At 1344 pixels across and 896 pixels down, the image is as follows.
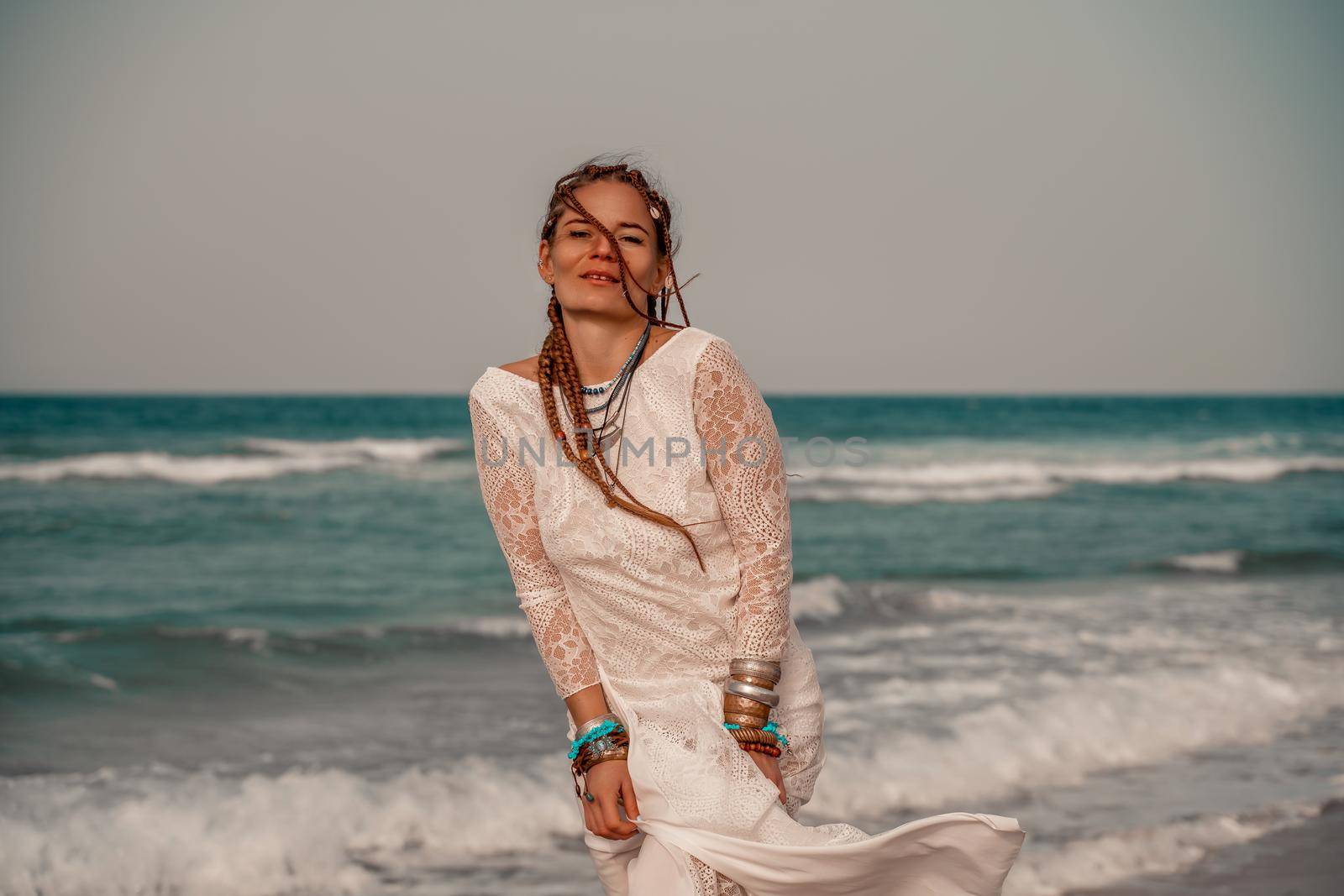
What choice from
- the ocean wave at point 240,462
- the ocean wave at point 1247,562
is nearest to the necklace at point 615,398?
the ocean wave at point 1247,562

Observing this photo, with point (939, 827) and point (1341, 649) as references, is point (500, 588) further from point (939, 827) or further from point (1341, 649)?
point (939, 827)

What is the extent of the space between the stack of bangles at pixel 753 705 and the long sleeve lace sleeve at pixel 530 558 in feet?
1.00

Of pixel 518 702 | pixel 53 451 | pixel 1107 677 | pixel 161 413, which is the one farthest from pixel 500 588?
pixel 161 413

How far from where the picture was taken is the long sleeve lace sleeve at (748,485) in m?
2.04

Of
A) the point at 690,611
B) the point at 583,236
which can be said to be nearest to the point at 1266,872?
the point at 690,611

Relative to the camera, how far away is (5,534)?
40.1 feet

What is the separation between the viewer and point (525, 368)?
2.19m

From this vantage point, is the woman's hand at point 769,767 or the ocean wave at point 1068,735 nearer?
the woman's hand at point 769,767

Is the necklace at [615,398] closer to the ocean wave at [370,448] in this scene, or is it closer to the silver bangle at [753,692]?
the silver bangle at [753,692]

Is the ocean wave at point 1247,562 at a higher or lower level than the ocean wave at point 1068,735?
lower

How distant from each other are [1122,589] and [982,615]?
1.92 m

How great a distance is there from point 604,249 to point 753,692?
853 mm

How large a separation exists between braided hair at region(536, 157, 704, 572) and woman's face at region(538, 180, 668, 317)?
0.04 feet

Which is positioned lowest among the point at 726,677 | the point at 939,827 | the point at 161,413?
the point at 161,413
